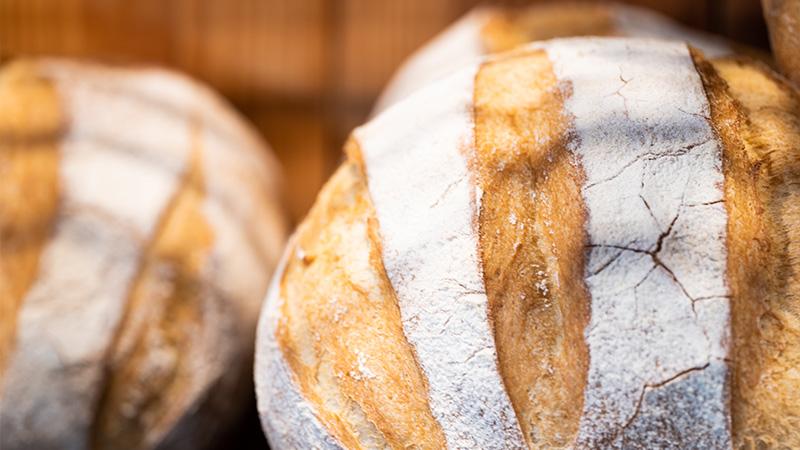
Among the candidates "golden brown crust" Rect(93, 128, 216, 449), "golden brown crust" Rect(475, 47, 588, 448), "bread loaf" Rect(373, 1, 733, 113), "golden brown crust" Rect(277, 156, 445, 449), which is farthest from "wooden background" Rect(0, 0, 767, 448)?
"golden brown crust" Rect(475, 47, 588, 448)

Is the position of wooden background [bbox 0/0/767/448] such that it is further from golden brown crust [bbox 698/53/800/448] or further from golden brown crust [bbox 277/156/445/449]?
golden brown crust [bbox 698/53/800/448]

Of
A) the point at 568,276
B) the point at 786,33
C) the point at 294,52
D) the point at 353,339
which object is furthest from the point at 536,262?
the point at 294,52

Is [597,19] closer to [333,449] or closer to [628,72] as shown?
[628,72]

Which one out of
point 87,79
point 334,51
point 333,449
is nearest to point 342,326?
point 333,449

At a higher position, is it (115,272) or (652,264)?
(652,264)

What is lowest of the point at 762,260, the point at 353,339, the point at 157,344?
the point at 157,344

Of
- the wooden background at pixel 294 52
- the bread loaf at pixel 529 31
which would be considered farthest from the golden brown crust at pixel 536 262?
the wooden background at pixel 294 52

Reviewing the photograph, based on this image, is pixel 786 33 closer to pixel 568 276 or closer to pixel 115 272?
pixel 568 276
